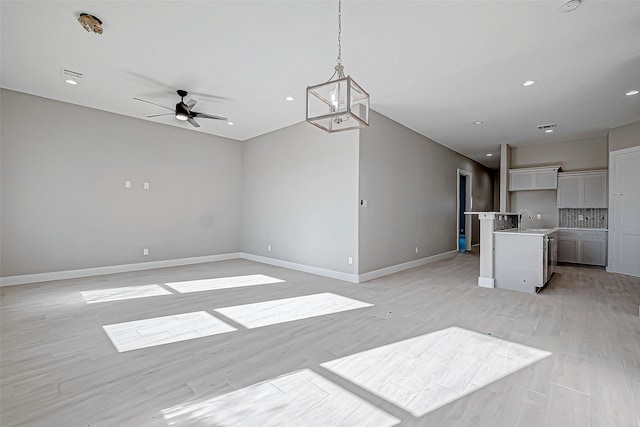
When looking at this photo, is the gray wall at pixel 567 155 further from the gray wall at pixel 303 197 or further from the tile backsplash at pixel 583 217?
the gray wall at pixel 303 197

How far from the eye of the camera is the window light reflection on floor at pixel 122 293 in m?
3.90

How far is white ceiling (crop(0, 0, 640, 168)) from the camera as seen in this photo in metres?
2.66

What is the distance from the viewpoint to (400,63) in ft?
11.6

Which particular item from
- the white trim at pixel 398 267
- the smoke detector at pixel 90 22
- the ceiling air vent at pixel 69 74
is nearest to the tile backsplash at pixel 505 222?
the white trim at pixel 398 267

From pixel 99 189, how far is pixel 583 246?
10.1 m

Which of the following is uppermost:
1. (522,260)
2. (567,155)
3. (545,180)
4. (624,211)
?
(567,155)

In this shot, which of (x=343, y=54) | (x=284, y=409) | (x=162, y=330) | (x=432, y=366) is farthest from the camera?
(x=343, y=54)

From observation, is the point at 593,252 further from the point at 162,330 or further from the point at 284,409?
the point at 162,330

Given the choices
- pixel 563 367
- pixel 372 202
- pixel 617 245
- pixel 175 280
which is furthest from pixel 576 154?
pixel 175 280

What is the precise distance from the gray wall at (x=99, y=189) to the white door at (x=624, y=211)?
325 inches

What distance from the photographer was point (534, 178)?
725 cm

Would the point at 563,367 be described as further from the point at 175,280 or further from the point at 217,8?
the point at 175,280

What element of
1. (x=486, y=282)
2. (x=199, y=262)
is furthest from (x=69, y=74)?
(x=486, y=282)

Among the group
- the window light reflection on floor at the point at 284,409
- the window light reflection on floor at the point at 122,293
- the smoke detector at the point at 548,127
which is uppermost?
the smoke detector at the point at 548,127
